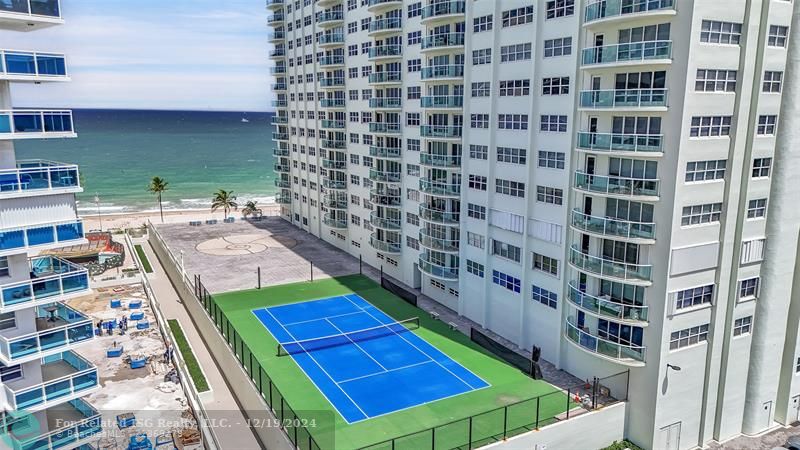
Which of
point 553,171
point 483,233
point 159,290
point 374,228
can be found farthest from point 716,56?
point 159,290

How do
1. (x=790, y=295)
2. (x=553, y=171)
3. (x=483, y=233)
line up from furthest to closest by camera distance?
(x=483, y=233) < (x=553, y=171) < (x=790, y=295)

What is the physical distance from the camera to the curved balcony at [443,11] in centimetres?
4169

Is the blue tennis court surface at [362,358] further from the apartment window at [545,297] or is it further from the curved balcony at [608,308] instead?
the curved balcony at [608,308]

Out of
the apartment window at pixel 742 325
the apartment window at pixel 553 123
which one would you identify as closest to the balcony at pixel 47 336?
the apartment window at pixel 553 123

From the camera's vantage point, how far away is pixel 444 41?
1705 inches

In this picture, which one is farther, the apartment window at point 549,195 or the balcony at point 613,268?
the apartment window at point 549,195

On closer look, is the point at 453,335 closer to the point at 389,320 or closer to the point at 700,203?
the point at 389,320

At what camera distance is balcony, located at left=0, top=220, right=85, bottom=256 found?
73.0 ft

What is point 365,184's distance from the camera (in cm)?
6066

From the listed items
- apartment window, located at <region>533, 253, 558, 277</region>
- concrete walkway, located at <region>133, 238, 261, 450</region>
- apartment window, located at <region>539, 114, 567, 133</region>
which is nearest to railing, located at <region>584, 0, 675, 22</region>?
apartment window, located at <region>539, 114, 567, 133</region>

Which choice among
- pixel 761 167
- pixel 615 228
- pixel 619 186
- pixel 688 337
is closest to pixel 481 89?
pixel 619 186

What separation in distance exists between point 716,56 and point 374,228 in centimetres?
3682

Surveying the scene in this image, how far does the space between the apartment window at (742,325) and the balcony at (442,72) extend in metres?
24.2

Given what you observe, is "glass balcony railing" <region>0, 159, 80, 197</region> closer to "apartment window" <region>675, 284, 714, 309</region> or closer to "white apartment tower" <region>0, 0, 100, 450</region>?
"white apartment tower" <region>0, 0, 100, 450</region>
